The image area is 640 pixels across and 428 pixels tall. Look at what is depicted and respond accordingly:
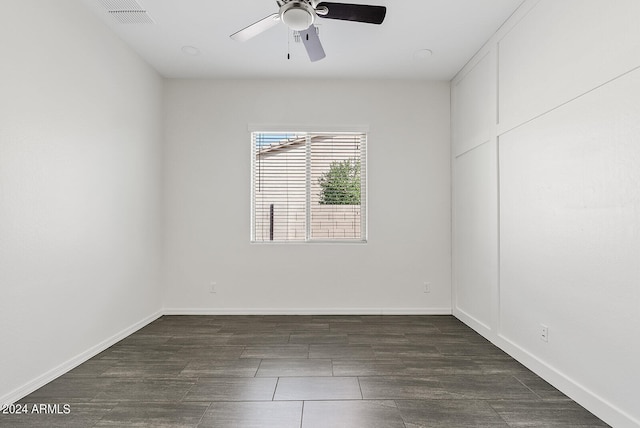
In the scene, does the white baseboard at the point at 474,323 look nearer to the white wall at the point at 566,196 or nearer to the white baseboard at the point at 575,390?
the white wall at the point at 566,196

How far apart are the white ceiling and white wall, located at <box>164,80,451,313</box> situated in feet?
0.83

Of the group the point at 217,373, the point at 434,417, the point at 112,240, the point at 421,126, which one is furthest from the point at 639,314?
the point at 112,240

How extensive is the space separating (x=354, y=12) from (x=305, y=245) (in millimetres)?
2646

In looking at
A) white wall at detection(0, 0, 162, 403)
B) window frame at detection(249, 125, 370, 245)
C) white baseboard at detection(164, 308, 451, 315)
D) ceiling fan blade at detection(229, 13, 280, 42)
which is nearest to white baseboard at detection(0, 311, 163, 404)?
white wall at detection(0, 0, 162, 403)

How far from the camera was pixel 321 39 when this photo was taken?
11.9 ft

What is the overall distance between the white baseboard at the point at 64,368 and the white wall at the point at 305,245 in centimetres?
98

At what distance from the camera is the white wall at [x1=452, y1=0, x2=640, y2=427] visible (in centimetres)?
200

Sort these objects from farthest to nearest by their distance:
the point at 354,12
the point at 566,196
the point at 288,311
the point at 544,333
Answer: the point at 288,311 → the point at 544,333 → the point at 354,12 → the point at 566,196

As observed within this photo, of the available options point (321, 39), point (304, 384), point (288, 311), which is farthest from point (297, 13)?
point (288, 311)

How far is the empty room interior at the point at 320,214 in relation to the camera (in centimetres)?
221

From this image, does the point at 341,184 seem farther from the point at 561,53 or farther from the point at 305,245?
the point at 561,53

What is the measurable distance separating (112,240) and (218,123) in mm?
1833

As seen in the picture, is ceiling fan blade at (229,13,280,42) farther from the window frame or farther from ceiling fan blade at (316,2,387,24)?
the window frame

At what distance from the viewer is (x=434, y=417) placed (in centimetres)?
214
